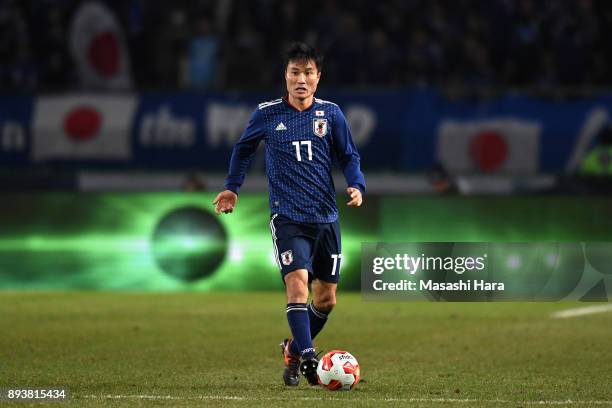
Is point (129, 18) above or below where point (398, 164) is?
above

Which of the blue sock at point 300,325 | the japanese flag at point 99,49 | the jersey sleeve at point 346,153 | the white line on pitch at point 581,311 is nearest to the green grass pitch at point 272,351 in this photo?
the white line on pitch at point 581,311

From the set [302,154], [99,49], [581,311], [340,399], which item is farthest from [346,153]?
[99,49]

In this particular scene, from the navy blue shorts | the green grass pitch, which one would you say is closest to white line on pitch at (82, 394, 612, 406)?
the green grass pitch

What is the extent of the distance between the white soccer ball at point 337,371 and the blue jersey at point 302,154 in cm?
87

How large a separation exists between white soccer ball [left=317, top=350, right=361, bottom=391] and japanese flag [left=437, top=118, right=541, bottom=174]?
12.1 meters

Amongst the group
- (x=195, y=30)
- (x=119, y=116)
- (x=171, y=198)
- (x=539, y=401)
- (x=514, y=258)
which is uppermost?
(x=195, y=30)

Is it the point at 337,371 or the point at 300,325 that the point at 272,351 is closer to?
the point at 300,325

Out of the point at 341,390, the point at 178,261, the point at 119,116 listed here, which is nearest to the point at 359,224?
the point at 178,261

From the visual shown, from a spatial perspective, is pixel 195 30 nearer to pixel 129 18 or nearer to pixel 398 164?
pixel 129 18

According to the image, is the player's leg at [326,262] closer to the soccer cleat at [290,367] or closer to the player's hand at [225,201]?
the soccer cleat at [290,367]

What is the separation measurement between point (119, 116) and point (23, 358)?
11687 millimetres

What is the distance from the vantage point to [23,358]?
978 cm

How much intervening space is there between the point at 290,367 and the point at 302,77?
1780 millimetres

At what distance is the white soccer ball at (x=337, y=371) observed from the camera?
7859 mm
